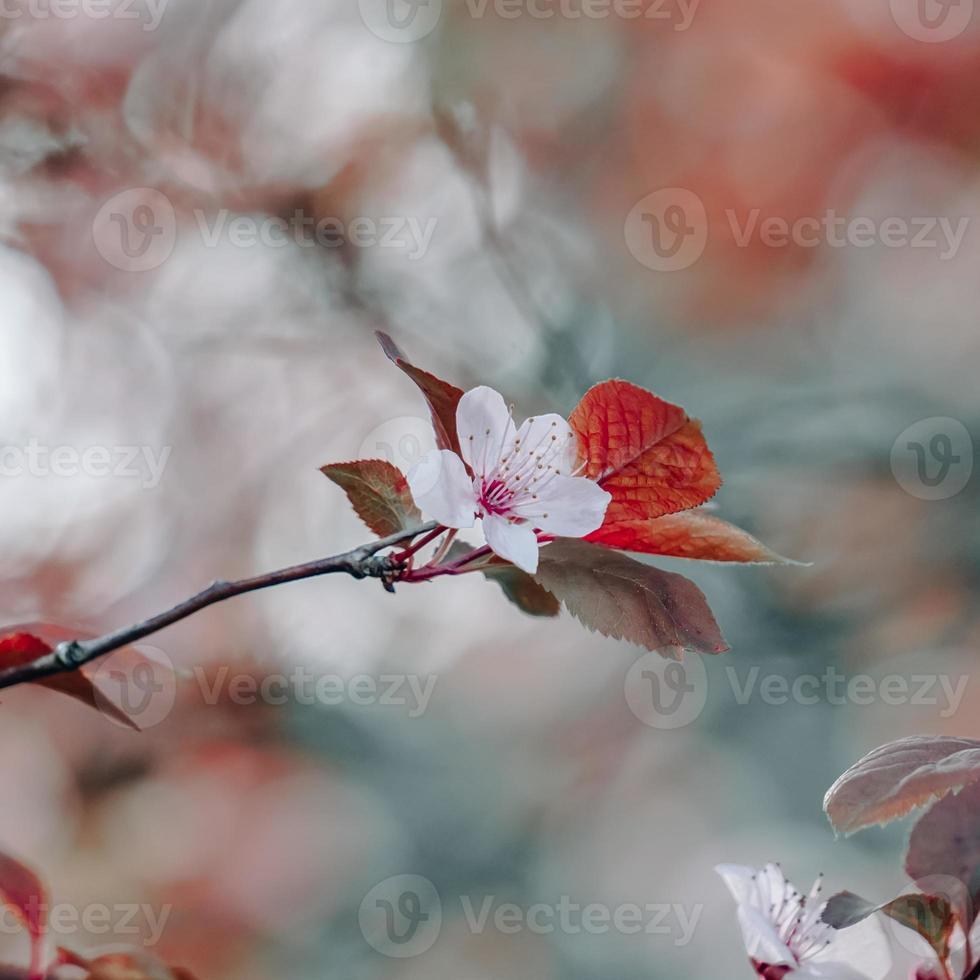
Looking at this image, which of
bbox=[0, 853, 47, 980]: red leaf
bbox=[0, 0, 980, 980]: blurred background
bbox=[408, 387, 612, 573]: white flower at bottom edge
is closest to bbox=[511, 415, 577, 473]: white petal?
bbox=[408, 387, 612, 573]: white flower at bottom edge

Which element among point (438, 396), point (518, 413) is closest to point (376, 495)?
point (438, 396)

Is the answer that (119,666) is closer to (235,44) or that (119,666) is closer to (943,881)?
(943,881)

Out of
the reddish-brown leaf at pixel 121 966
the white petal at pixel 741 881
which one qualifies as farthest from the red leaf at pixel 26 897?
the white petal at pixel 741 881

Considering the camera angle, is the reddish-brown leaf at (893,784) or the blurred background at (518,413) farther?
the blurred background at (518,413)

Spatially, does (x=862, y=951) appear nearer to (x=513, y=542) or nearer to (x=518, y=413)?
(x=513, y=542)

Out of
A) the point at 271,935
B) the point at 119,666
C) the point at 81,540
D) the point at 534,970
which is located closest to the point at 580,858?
the point at 534,970

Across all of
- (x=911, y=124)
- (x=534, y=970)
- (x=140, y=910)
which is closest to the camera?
(x=140, y=910)

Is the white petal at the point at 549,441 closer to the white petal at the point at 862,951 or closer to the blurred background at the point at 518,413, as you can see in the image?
the white petal at the point at 862,951
